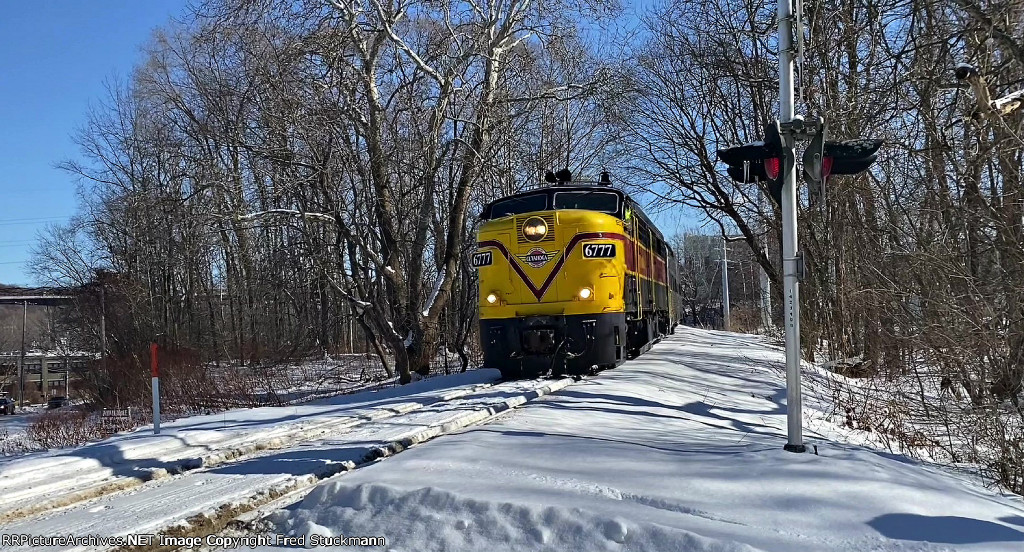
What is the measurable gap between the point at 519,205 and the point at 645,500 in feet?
30.8

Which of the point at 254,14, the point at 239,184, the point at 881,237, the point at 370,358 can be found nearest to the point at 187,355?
the point at 239,184

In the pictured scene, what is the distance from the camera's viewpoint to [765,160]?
22.0ft

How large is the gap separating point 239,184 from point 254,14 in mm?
4232

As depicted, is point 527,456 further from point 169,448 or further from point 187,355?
point 187,355

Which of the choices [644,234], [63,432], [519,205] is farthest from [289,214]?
[644,234]

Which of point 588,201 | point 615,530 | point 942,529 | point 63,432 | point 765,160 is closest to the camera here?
point 615,530

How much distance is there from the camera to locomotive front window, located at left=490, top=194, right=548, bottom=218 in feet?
44.0

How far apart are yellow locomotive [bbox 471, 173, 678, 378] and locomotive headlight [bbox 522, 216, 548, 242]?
17 mm

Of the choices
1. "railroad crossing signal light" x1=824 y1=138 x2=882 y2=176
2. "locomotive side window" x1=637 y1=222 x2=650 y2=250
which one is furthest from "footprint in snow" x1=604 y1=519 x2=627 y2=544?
"locomotive side window" x1=637 y1=222 x2=650 y2=250

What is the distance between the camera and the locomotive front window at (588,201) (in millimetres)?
13266

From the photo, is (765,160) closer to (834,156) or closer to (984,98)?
(834,156)

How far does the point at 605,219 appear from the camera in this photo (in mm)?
12812

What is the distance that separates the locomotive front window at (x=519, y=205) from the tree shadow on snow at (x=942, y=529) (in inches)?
372

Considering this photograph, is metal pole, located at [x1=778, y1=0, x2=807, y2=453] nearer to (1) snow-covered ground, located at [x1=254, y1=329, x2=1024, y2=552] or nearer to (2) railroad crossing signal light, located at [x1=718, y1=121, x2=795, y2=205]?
(2) railroad crossing signal light, located at [x1=718, y1=121, x2=795, y2=205]
